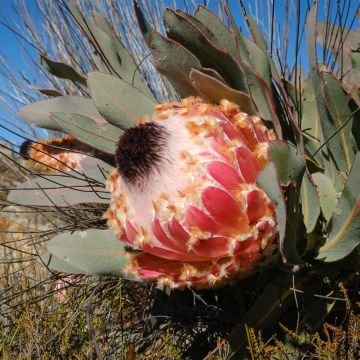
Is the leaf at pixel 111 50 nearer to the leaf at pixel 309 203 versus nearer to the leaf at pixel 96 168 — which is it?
the leaf at pixel 96 168

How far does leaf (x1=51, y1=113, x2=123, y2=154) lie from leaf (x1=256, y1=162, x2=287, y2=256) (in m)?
0.52

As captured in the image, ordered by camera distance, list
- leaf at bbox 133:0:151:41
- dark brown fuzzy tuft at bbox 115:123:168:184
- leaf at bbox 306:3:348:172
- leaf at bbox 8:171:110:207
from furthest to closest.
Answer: leaf at bbox 8:171:110:207 → leaf at bbox 133:0:151:41 → leaf at bbox 306:3:348:172 → dark brown fuzzy tuft at bbox 115:123:168:184

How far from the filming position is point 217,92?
36.3 inches

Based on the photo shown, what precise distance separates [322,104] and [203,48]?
0.87 ft

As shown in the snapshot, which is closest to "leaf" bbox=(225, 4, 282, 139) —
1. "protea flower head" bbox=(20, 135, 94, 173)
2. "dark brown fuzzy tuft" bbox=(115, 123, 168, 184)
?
"dark brown fuzzy tuft" bbox=(115, 123, 168, 184)

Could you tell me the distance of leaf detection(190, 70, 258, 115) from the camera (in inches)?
34.9

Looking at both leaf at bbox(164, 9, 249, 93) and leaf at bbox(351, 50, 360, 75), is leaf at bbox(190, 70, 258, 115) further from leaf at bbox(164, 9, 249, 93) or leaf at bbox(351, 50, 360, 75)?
leaf at bbox(351, 50, 360, 75)

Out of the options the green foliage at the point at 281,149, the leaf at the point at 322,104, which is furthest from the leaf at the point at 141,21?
the leaf at the point at 322,104

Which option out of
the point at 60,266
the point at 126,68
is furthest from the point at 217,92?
the point at 60,266

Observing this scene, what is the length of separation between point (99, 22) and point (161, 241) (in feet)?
2.58

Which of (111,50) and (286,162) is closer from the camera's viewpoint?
(286,162)

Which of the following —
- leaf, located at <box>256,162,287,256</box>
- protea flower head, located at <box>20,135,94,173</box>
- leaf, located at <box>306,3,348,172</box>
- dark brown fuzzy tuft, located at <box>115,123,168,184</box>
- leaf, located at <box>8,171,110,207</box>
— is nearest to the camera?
leaf, located at <box>256,162,287,256</box>

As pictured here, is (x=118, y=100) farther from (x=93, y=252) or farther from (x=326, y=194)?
(x=326, y=194)

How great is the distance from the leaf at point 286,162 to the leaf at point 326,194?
0.15 m
